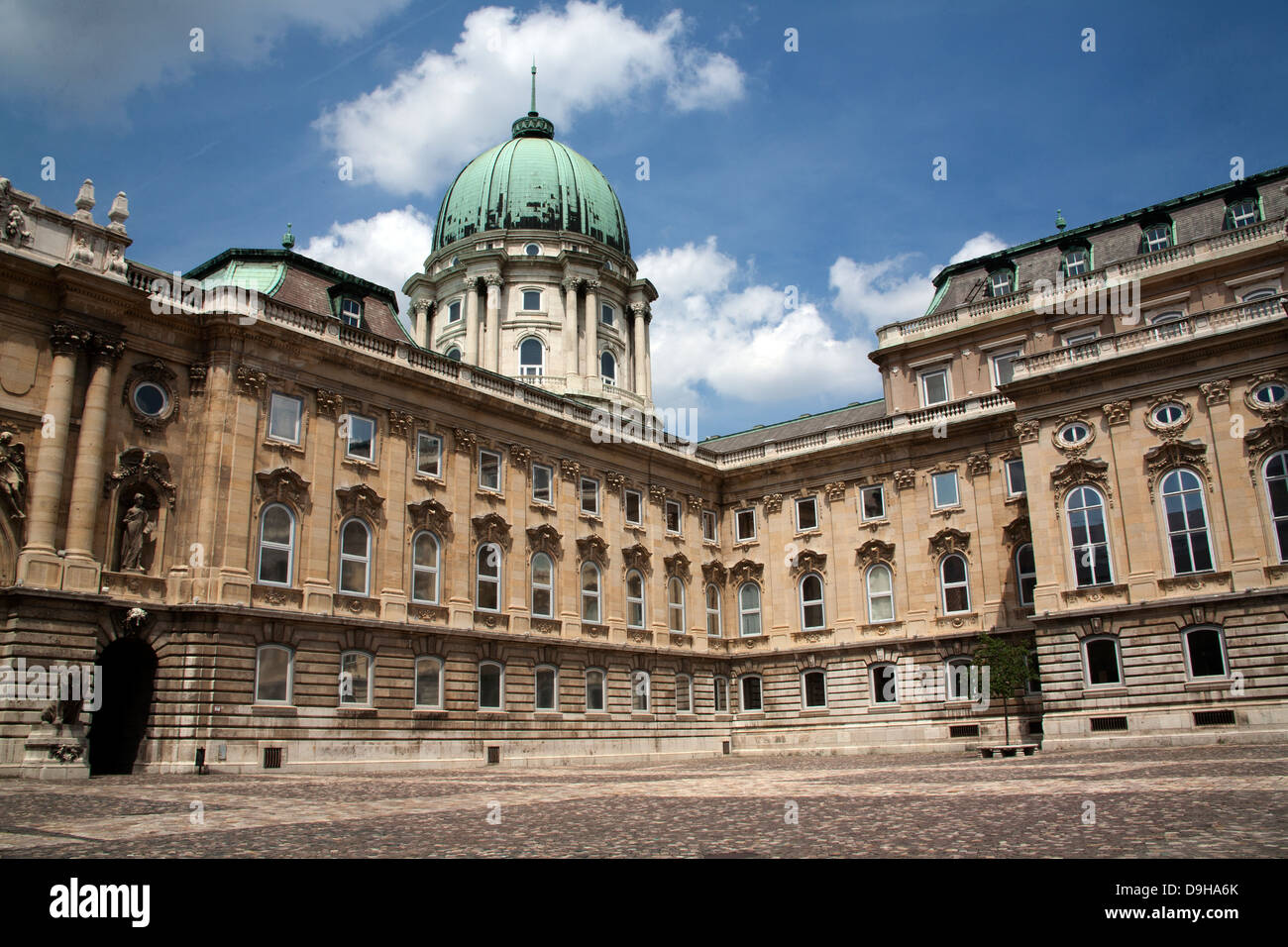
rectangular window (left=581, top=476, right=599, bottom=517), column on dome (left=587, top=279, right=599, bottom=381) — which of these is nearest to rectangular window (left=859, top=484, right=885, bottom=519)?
rectangular window (left=581, top=476, right=599, bottom=517)

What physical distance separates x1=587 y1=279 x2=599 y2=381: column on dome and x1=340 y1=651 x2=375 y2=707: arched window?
2955 cm

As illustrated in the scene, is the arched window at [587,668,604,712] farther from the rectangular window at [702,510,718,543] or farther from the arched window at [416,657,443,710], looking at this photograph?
the rectangular window at [702,510,718,543]

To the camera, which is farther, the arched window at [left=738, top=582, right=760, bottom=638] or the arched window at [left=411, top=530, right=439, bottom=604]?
the arched window at [left=738, top=582, right=760, bottom=638]

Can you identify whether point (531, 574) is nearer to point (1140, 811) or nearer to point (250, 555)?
point (250, 555)

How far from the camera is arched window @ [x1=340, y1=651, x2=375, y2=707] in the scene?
112ft

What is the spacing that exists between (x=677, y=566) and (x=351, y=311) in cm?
1905

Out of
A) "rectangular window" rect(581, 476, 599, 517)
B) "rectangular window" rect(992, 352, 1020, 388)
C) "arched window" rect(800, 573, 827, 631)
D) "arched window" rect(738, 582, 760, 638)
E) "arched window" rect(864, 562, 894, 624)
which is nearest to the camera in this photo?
"rectangular window" rect(581, 476, 599, 517)

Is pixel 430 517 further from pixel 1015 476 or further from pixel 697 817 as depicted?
pixel 697 817

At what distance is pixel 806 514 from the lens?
49.8 metres

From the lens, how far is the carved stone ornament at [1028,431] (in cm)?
3881

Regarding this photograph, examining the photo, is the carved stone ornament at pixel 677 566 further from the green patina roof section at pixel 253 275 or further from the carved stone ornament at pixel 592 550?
the green patina roof section at pixel 253 275
